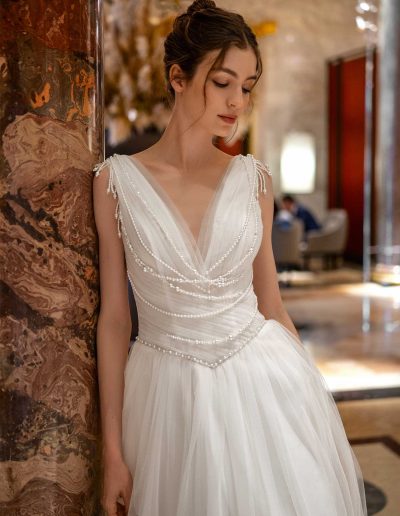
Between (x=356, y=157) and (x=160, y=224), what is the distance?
1207 cm

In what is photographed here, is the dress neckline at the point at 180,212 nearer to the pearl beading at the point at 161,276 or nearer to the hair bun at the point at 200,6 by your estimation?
the pearl beading at the point at 161,276

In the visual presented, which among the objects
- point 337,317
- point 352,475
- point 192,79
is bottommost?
point 337,317

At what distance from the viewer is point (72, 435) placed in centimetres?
154

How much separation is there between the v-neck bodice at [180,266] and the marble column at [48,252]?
0.28 ft

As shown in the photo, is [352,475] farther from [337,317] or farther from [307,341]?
[337,317]

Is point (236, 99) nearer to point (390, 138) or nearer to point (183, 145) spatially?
point (183, 145)

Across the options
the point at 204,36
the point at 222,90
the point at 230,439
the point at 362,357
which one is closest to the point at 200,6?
the point at 204,36

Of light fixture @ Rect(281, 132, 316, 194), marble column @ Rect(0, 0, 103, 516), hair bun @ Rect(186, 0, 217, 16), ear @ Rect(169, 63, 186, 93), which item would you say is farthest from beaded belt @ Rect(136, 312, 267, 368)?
light fixture @ Rect(281, 132, 316, 194)

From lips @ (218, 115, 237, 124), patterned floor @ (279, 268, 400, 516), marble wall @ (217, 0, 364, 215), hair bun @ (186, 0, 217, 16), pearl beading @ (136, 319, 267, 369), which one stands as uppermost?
marble wall @ (217, 0, 364, 215)

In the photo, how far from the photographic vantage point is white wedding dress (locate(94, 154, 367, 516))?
148 cm

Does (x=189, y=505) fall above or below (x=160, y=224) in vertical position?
below

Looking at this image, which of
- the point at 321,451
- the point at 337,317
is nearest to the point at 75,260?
the point at 321,451

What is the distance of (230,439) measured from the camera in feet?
4.92

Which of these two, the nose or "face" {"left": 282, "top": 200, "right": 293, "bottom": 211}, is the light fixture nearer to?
"face" {"left": 282, "top": 200, "right": 293, "bottom": 211}
